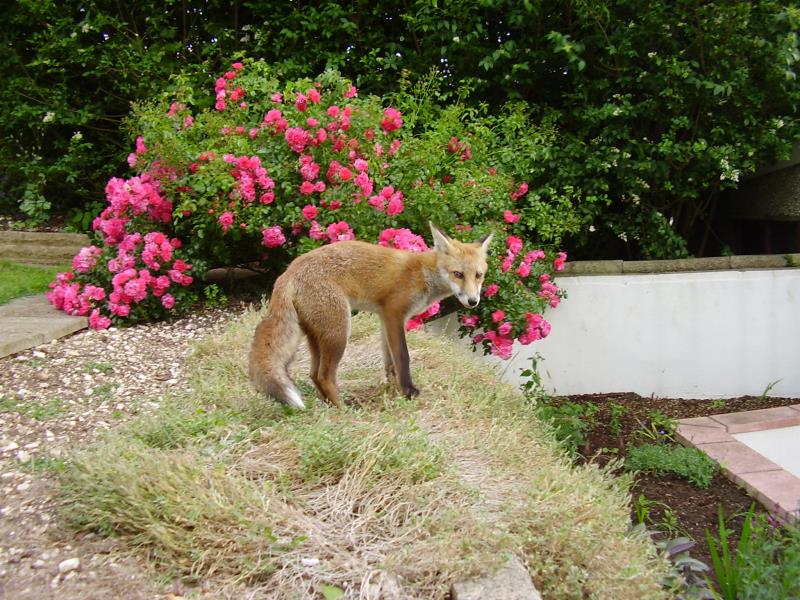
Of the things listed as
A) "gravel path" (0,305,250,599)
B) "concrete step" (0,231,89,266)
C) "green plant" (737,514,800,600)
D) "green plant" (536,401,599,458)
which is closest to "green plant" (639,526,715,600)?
"green plant" (737,514,800,600)

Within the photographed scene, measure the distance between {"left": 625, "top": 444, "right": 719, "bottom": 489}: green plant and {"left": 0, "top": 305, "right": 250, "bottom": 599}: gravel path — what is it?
295 cm

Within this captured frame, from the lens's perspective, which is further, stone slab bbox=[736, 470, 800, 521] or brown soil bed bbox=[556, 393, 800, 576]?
stone slab bbox=[736, 470, 800, 521]

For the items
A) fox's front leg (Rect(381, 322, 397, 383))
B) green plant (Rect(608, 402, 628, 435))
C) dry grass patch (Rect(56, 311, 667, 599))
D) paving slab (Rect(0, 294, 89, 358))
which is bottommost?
green plant (Rect(608, 402, 628, 435))

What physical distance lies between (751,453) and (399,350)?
2.84 m

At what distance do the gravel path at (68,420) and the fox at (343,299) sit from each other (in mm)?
951

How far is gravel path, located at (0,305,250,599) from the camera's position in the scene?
2.54m

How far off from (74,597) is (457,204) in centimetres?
418

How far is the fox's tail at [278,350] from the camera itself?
336 centimetres

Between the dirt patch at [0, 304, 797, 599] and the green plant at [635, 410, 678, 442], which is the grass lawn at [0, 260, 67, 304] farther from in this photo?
the green plant at [635, 410, 678, 442]

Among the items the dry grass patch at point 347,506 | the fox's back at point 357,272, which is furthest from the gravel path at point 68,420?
the fox's back at point 357,272

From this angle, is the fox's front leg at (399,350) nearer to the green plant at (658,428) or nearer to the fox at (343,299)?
the fox at (343,299)

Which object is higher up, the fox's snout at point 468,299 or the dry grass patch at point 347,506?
the fox's snout at point 468,299

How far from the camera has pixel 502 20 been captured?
7.35 meters

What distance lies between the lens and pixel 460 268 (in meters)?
4.02
